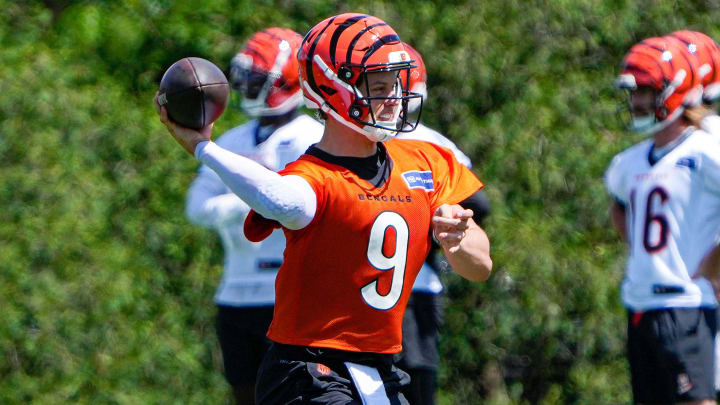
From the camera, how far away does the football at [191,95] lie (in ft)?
10.9

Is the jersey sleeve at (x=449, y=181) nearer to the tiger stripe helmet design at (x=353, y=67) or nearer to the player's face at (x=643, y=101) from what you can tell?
the tiger stripe helmet design at (x=353, y=67)

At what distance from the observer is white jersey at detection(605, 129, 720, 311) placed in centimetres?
536

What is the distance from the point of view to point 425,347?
17.7ft

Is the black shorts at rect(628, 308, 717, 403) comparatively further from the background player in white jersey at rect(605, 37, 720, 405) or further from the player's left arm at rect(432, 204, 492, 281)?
the player's left arm at rect(432, 204, 492, 281)

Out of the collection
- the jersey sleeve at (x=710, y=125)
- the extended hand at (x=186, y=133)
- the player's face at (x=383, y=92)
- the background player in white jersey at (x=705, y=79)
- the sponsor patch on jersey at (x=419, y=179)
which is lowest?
the jersey sleeve at (x=710, y=125)

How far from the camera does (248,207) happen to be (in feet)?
17.1

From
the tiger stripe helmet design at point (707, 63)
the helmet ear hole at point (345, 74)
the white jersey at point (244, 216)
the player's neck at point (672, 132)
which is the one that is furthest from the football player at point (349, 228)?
the tiger stripe helmet design at point (707, 63)

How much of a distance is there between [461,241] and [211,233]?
140 inches

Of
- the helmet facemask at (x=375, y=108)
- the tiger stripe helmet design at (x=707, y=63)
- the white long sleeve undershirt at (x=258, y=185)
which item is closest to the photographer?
the white long sleeve undershirt at (x=258, y=185)

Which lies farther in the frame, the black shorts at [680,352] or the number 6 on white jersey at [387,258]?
the black shorts at [680,352]

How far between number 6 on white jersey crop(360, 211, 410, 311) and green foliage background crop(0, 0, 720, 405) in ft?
11.2

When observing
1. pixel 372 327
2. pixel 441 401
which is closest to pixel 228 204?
pixel 372 327

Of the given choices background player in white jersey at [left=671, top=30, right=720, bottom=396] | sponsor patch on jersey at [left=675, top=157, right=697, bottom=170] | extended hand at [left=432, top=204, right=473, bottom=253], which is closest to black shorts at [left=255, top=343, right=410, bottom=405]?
extended hand at [left=432, top=204, right=473, bottom=253]

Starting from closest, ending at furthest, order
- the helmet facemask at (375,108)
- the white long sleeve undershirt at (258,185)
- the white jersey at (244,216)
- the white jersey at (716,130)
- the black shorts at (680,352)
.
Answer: the white long sleeve undershirt at (258,185) < the helmet facemask at (375,108) < the white jersey at (244,216) < the black shorts at (680,352) < the white jersey at (716,130)
